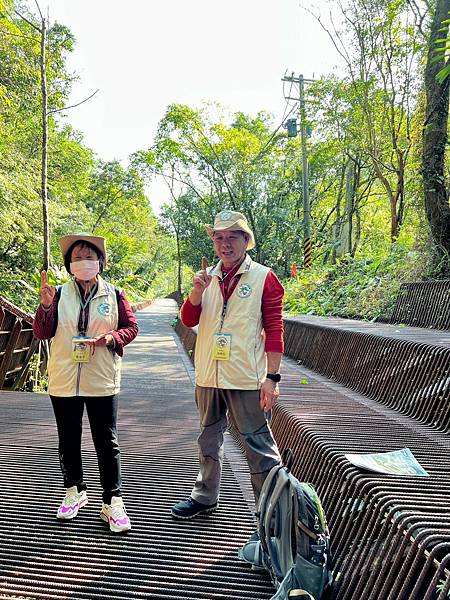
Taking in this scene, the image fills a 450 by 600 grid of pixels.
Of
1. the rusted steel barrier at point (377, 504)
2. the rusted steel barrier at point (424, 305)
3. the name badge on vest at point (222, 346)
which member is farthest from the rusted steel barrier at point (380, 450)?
the rusted steel barrier at point (424, 305)

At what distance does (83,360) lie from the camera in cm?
298

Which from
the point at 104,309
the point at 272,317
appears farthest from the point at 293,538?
the point at 104,309

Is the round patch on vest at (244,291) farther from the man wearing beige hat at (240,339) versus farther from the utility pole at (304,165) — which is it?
the utility pole at (304,165)

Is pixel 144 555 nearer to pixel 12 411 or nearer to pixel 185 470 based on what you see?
pixel 185 470

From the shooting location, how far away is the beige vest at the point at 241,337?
2.79 m

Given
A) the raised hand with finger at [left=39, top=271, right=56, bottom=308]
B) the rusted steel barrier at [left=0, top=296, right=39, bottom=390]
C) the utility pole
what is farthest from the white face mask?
the utility pole

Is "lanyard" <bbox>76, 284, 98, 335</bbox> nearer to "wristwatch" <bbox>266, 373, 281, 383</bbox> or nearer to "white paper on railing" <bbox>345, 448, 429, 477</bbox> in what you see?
"wristwatch" <bbox>266, 373, 281, 383</bbox>

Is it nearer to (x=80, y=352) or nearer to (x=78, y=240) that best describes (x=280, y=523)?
(x=80, y=352)

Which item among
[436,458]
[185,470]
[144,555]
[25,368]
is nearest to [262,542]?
[144,555]

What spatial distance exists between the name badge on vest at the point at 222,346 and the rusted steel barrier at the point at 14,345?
16.3 feet

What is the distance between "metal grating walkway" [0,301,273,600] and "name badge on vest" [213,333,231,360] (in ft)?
3.04

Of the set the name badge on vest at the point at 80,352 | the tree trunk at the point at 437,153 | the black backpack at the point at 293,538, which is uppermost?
the tree trunk at the point at 437,153

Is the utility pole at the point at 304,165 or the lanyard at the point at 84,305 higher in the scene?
the utility pole at the point at 304,165

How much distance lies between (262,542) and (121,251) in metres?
31.4
